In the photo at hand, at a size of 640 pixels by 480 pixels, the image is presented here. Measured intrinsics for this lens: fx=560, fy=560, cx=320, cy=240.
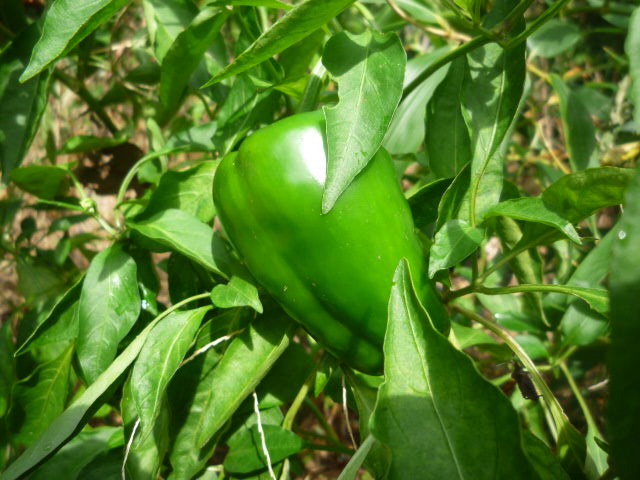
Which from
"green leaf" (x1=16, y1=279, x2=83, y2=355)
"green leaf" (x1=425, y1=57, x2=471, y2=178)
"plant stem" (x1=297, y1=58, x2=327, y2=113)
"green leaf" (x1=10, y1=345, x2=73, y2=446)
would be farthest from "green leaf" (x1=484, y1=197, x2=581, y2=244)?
"green leaf" (x1=10, y1=345, x2=73, y2=446)

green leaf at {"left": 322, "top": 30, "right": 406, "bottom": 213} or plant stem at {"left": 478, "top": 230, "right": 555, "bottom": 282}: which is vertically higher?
green leaf at {"left": 322, "top": 30, "right": 406, "bottom": 213}

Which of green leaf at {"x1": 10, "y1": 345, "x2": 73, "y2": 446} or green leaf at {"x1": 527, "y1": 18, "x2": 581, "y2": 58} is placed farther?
green leaf at {"x1": 527, "y1": 18, "x2": 581, "y2": 58}

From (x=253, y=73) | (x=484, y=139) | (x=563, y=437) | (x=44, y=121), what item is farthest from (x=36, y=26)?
(x=563, y=437)

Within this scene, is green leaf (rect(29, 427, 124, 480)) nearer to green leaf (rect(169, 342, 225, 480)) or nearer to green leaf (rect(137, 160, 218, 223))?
green leaf (rect(169, 342, 225, 480))

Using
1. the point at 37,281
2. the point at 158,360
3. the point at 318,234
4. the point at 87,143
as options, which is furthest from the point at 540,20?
the point at 37,281

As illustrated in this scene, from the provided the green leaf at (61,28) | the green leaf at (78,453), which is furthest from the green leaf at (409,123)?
the green leaf at (78,453)

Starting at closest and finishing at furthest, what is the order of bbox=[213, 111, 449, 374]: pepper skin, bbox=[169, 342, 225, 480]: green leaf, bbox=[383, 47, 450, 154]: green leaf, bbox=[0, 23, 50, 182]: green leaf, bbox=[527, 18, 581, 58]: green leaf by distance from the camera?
bbox=[213, 111, 449, 374]: pepper skin
bbox=[169, 342, 225, 480]: green leaf
bbox=[0, 23, 50, 182]: green leaf
bbox=[383, 47, 450, 154]: green leaf
bbox=[527, 18, 581, 58]: green leaf

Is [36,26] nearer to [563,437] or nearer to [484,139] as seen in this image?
[484,139]
